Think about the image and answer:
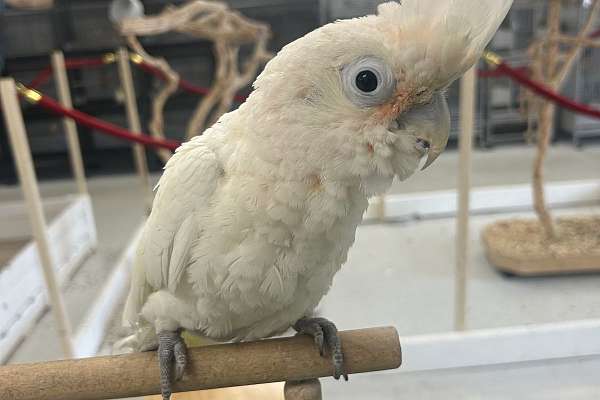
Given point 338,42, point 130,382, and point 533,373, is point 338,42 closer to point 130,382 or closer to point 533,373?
point 130,382

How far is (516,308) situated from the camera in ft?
6.32

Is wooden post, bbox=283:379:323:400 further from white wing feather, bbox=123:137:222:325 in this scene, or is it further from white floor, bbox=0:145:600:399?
white floor, bbox=0:145:600:399

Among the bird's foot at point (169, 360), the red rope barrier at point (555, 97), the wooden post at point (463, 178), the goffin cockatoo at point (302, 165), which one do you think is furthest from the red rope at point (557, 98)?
the bird's foot at point (169, 360)

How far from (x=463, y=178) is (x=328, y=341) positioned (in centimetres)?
87

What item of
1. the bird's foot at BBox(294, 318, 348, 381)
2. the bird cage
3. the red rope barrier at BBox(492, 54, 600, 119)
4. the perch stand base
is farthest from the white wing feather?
the bird cage

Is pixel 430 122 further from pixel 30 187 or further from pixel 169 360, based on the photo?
pixel 30 187

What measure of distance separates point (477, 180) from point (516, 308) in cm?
159

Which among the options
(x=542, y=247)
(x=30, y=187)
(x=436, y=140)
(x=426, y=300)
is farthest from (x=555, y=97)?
(x=30, y=187)

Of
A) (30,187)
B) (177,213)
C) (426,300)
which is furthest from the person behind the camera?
(426,300)

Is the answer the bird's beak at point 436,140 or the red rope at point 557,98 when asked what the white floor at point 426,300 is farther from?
the bird's beak at point 436,140

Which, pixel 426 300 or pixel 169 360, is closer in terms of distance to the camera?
pixel 169 360

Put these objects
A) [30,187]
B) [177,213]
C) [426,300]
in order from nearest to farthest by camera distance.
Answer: [177,213]
[30,187]
[426,300]

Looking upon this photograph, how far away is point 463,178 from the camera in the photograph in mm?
1516

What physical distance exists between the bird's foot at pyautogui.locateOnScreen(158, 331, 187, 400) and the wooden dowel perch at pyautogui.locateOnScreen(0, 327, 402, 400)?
1cm
